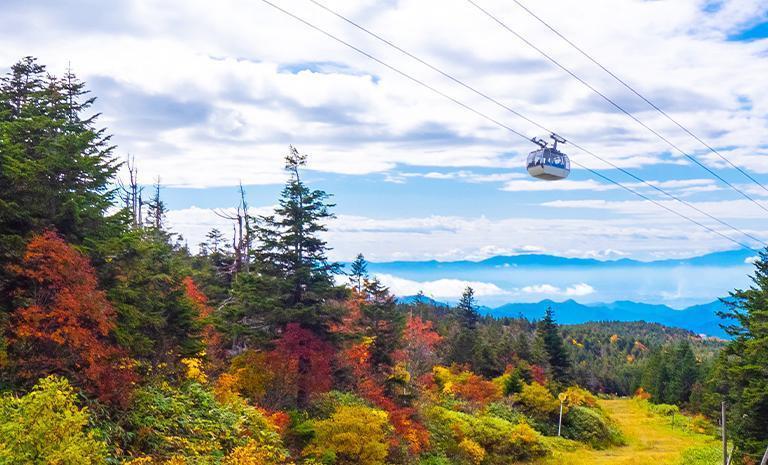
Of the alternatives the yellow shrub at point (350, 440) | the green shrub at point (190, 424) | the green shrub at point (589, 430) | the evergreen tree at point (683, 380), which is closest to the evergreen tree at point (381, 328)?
the yellow shrub at point (350, 440)

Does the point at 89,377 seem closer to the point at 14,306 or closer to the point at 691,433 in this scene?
the point at 14,306

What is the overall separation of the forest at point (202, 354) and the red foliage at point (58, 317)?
0.18ft

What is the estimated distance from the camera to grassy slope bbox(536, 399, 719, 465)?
39562mm

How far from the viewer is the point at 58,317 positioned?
14.1 m

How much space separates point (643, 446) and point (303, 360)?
36.3 m

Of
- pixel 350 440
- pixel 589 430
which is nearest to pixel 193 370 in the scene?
pixel 350 440

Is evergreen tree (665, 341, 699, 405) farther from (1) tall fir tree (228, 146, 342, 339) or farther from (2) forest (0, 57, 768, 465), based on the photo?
(1) tall fir tree (228, 146, 342, 339)

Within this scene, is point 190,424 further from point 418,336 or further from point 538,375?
point 538,375

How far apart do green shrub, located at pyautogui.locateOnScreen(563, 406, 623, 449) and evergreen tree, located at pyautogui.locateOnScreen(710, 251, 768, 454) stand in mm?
12701

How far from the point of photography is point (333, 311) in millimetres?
28125

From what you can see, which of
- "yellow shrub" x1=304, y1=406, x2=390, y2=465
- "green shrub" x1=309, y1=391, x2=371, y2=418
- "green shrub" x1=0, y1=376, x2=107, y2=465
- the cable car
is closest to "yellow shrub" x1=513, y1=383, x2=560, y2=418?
"green shrub" x1=309, y1=391, x2=371, y2=418

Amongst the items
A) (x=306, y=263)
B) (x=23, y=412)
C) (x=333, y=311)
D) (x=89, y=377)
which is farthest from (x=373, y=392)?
(x=23, y=412)

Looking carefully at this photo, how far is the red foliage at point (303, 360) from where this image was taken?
25.2 m

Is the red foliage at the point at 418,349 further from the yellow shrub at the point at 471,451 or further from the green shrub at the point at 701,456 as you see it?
the green shrub at the point at 701,456
